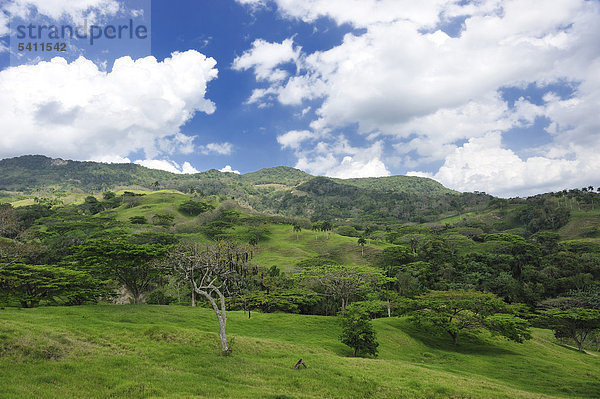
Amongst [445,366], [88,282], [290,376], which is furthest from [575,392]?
[88,282]

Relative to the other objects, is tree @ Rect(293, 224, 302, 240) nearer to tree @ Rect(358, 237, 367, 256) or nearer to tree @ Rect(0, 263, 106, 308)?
tree @ Rect(358, 237, 367, 256)

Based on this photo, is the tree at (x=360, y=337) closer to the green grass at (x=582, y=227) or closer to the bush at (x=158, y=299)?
the bush at (x=158, y=299)

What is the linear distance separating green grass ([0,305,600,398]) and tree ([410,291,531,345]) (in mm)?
5839

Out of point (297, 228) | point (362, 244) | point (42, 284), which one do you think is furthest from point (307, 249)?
point (42, 284)

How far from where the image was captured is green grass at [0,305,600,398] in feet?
53.7

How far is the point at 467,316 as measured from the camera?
5138cm

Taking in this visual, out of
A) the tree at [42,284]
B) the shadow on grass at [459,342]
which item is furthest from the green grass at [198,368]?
the tree at [42,284]

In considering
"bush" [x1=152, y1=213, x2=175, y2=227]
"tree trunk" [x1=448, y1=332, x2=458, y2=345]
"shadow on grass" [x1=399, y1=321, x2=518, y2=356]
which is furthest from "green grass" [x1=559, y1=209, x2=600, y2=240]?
"bush" [x1=152, y1=213, x2=175, y2=227]

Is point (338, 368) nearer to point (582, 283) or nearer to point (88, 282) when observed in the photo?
point (88, 282)

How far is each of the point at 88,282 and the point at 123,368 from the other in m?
32.9

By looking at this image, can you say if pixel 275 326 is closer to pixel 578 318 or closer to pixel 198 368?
pixel 198 368

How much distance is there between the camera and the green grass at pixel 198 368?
1636cm

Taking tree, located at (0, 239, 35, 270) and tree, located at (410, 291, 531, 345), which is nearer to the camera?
tree, located at (0, 239, 35, 270)

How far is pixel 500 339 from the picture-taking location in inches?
2085
